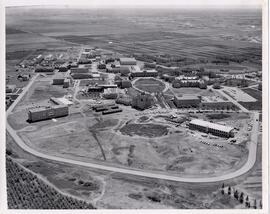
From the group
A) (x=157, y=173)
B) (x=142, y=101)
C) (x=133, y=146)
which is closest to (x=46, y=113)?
(x=142, y=101)

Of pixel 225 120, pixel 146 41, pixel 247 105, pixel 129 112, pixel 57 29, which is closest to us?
pixel 225 120

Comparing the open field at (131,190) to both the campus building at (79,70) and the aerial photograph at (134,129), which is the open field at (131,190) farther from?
the campus building at (79,70)

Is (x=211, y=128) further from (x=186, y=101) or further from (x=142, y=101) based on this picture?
(x=142, y=101)

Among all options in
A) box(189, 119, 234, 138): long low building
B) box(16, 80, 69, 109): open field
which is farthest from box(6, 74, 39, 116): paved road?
box(189, 119, 234, 138): long low building

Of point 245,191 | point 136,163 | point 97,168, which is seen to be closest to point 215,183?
point 245,191

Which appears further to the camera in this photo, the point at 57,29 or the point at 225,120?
the point at 57,29

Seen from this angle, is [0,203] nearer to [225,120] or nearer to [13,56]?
[225,120]
